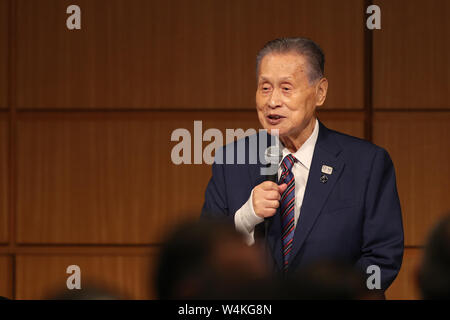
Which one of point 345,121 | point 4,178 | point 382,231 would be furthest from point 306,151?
point 4,178

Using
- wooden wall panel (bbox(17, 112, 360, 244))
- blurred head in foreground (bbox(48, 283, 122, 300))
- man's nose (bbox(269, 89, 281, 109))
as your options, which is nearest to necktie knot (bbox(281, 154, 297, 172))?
man's nose (bbox(269, 89, 281, 109))

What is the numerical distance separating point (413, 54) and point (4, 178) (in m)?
1.50

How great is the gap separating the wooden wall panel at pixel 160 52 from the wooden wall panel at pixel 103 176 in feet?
0.20

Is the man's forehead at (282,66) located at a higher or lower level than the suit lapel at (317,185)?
higher

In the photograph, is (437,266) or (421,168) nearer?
(437,266)

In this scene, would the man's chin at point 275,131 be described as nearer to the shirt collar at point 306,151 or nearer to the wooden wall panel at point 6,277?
the shirt collar at point 306,151

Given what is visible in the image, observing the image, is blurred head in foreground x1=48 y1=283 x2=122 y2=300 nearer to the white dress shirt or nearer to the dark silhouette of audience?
the dark silhouette of audience

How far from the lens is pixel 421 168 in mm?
2139

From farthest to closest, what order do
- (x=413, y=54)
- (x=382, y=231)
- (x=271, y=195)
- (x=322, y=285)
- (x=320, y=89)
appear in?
(x=413, y=54)
(x=320, y=89)
(x=382, y=231)
(x=271, y=195)
(x=322, y=285)

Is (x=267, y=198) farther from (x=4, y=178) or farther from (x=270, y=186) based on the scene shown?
(x=4, y=178)

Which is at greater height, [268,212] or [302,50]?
[302,50]

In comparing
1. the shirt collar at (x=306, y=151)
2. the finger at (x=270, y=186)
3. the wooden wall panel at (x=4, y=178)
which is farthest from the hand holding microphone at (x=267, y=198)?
the wooden wall panel at (x=4, y=178)

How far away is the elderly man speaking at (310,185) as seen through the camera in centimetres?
132

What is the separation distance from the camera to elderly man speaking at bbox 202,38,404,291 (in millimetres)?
1320
